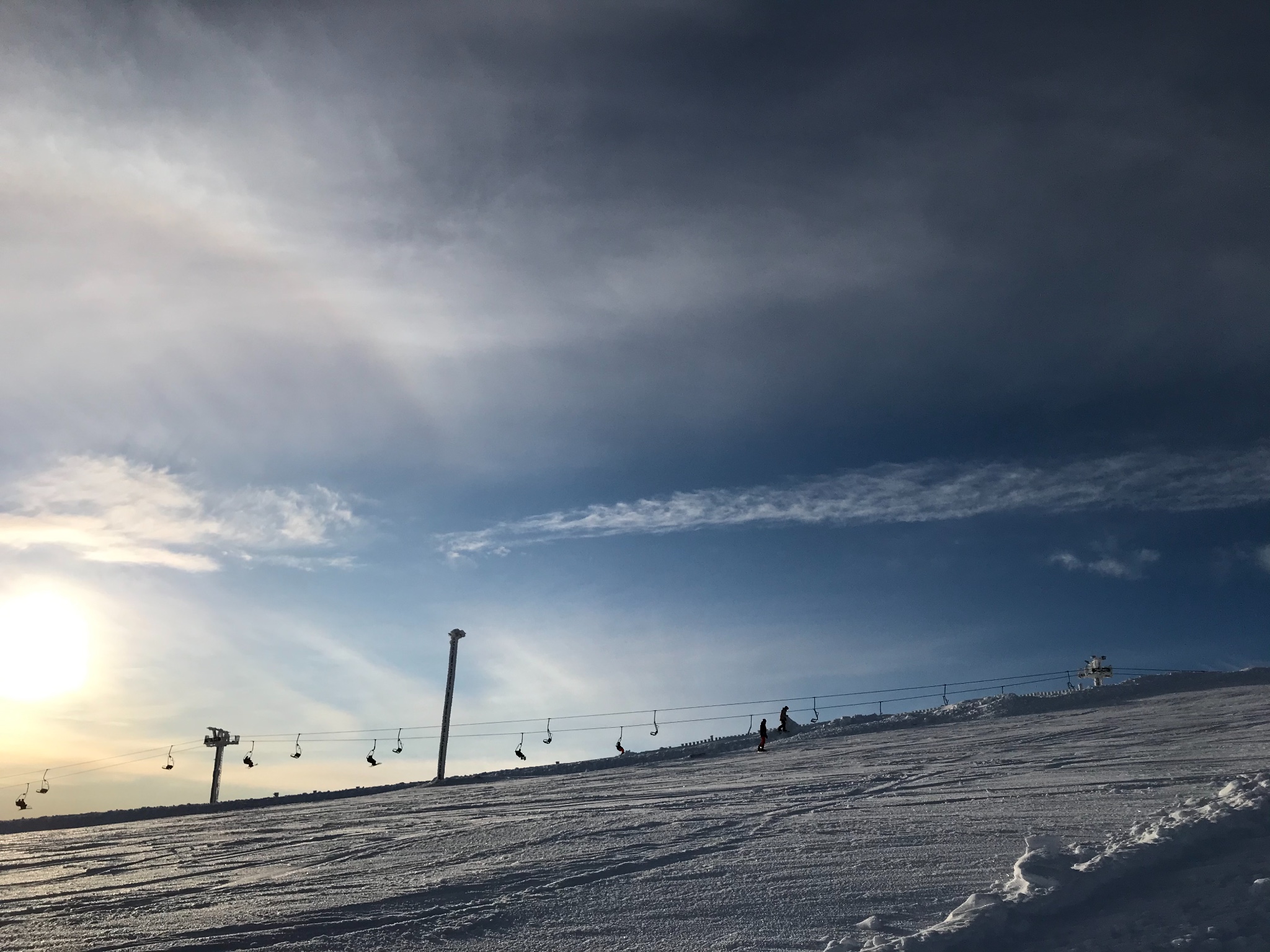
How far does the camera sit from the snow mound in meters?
7.15

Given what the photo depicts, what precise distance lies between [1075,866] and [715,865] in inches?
170

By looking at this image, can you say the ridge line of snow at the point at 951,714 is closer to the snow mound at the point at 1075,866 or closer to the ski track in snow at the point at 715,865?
the ski track in snow at the point at 715,865

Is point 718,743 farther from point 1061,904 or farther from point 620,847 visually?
point 1061,904

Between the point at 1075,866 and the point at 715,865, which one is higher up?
the point at 1075,866

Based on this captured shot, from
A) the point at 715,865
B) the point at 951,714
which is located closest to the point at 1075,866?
the point at 715,865

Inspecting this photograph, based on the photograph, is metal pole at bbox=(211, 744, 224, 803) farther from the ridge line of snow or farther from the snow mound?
the snow mound

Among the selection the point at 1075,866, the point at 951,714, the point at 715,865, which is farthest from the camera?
the point at 951,714

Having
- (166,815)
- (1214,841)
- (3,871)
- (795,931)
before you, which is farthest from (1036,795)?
(166,815)

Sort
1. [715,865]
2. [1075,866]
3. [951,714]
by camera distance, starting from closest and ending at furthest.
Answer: [1075,866], [715,865], [951,714]

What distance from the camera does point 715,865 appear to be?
1106cm

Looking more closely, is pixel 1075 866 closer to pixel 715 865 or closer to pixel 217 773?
pixel 715 865

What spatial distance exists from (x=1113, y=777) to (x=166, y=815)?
83.7 ft

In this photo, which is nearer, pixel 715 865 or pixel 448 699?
pixel 715 865

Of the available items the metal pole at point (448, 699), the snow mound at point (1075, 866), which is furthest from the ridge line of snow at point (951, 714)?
the snow mound at point (1075, 866)
